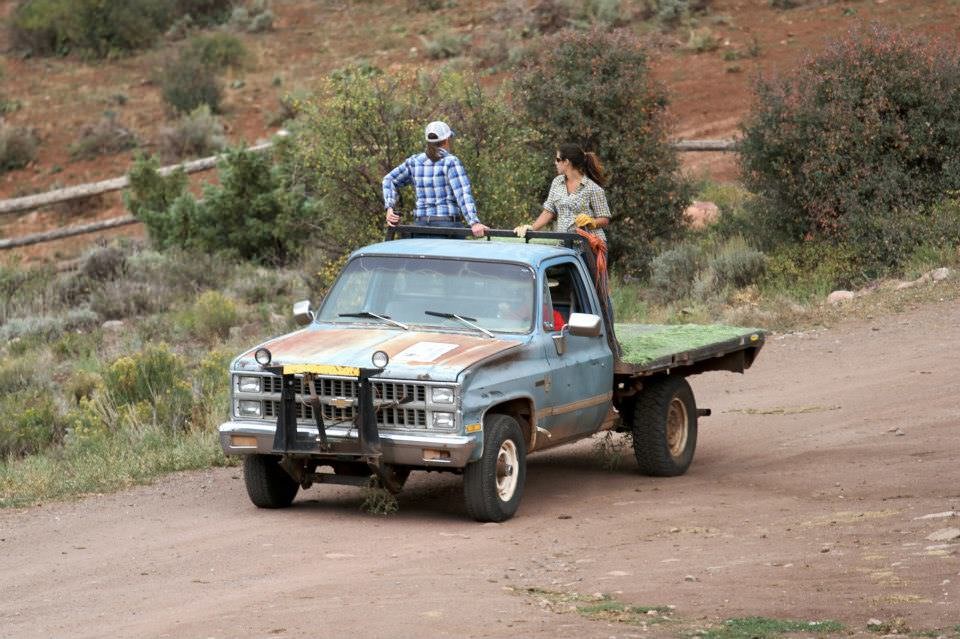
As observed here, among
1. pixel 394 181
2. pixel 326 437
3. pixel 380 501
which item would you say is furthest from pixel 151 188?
pixel 326 437

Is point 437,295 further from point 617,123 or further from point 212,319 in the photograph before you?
point 617,123


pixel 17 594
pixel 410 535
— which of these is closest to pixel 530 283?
pixel 410 535

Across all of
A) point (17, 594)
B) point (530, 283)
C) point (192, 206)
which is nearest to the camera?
point (17, 594)

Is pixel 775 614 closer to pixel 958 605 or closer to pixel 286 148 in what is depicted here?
pixel 958 605

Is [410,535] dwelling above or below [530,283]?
below

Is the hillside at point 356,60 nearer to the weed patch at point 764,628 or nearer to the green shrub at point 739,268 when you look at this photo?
the green shrub at point 739,268

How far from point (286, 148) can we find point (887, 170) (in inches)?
450

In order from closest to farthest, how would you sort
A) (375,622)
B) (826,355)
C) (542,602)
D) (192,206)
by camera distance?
1. (375,622)
2. (542,602)
3. (826,355)
4. (192,206)

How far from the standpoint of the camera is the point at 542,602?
755cm

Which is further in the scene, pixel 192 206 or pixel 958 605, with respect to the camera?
pixel 192 206

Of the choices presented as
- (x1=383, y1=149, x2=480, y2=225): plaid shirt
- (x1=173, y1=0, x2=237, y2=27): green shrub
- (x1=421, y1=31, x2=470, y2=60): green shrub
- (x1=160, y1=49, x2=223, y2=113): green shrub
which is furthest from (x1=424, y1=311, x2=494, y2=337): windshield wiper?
(x1=173, y1=0, x2=237, y2=27): green shrub

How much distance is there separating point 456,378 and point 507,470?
3.06 ft

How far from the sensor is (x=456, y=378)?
9102 mm

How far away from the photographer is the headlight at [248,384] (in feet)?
31.8
